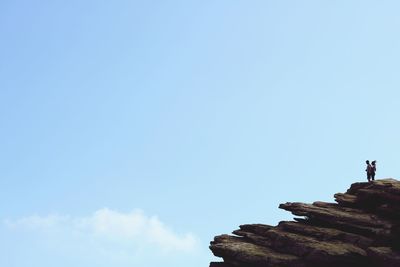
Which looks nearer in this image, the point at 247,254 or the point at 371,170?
the point at 247,254

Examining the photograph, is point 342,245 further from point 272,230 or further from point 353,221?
point 272,230

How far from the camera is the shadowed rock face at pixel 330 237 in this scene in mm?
37344

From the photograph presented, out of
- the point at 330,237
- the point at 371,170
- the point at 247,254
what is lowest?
the point at 247,254

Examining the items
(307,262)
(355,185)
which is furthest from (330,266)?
(355,185)

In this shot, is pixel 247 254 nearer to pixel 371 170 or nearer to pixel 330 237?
pixel 330 237

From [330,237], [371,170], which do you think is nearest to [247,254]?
[330,237]

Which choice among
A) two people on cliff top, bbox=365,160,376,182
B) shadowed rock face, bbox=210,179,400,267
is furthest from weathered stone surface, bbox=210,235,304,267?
two people on cliff top, bbox=365,160,376,182

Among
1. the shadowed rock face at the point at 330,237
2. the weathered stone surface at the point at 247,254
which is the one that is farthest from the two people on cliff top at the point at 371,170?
the weathered stone surface at the point at 247,254

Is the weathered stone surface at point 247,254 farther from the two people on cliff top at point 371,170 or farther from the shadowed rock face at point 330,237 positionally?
the two people on cliff top at point 371,170

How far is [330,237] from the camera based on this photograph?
4019 centimetres

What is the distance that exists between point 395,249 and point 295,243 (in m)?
7.56

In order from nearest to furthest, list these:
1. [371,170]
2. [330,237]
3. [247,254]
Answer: [330,237] < [247,254] < [371,170]

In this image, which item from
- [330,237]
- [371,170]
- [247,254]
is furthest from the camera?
[371,170]

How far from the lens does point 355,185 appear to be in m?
47.5
